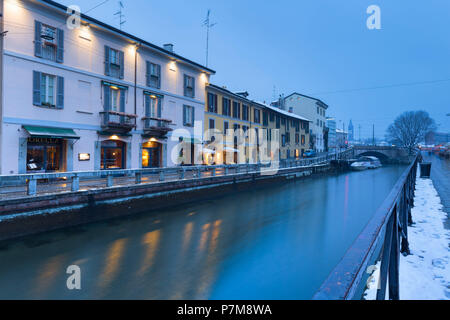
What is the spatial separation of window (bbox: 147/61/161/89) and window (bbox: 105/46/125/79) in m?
2.27

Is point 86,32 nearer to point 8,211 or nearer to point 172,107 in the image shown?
point 172,107

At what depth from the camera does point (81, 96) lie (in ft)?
57.4

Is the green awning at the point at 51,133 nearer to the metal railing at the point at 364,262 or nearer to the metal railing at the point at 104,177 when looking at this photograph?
the metal railing at the point at 104,177

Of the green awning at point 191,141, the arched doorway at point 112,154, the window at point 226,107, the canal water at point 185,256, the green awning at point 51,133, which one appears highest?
the window at point 226,107

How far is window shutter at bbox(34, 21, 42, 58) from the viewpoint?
1512cm

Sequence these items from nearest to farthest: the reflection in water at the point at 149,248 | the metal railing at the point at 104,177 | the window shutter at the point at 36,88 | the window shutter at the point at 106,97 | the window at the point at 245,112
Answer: the reflection in water at the point at 149,248 < the metal railing at the point at 104,177 < the window shutter at the point at 36,88 < the window shutter at the point at 106,97 < the window at the point at 245,112

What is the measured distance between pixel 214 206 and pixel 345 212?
26.6 feet

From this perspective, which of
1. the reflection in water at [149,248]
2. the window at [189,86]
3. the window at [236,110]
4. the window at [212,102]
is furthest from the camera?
the window at [236,110]

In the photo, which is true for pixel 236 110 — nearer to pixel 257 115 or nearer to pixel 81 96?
pixel 257 115

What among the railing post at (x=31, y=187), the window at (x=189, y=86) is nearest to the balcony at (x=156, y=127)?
the window at (x=189, y=86)

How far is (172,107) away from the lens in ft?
79.6

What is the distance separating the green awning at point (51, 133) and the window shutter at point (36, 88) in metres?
1.40

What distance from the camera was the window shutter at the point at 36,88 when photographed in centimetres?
1510

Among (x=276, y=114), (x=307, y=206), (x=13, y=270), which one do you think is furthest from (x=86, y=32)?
(x=276, y=114)
